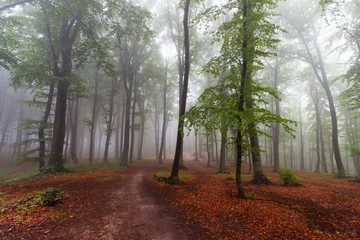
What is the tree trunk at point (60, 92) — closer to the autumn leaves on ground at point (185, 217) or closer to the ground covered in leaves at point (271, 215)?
the autumn leaves on ground at point (185, 217)

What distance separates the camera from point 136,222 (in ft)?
15.1

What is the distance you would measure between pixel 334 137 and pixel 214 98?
15.9m

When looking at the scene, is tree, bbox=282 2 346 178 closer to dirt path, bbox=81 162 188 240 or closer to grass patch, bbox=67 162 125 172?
dirt path, bbox=81 162 188 240

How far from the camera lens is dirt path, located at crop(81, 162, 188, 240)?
3.92 meters

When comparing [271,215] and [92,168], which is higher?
[271,215]

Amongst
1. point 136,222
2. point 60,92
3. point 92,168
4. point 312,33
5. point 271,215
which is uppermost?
point 312,33

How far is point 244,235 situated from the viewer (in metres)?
3.91

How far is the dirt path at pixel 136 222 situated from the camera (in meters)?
3.92

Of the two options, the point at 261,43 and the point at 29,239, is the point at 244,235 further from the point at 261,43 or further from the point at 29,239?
the point at 261,43

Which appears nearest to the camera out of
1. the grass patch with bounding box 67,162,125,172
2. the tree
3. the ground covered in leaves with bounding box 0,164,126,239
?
the ground covered in leaves with bounding box 0,164,126,239

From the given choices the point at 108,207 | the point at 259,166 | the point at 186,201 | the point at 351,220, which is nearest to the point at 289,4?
the point at 259,166

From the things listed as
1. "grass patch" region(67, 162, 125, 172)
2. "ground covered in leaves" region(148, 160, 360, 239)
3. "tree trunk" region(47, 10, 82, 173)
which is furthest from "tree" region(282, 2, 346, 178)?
"grass patch" region(67, 162, 125, 172)

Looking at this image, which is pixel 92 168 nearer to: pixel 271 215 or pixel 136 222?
pixel 136 222

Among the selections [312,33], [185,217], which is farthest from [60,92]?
[312,33]
